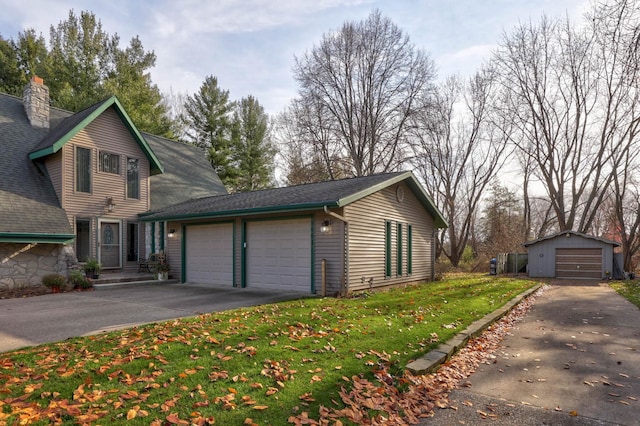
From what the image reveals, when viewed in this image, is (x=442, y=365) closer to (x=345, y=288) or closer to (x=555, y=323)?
(x=555, y=323)

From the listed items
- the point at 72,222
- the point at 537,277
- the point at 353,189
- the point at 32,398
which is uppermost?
the point at 353,189

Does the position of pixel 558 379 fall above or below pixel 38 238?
below

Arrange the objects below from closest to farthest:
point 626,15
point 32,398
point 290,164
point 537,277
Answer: point 32,398
point 626,15
point 537,277
point 290,164

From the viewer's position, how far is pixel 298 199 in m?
11.2

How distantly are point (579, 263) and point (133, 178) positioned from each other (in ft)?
71.6

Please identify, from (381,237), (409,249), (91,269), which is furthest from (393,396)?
(91,269)

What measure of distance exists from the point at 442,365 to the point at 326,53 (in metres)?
25.3

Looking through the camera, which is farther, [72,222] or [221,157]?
[221,157]


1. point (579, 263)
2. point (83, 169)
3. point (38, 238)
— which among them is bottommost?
point (579, 263)

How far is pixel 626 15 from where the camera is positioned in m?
7.17

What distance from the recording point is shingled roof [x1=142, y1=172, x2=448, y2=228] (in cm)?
1048

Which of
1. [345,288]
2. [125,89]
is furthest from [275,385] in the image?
[125,89]

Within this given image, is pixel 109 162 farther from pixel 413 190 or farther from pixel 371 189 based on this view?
pixel 413 190

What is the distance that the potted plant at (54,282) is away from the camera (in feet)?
37.6
